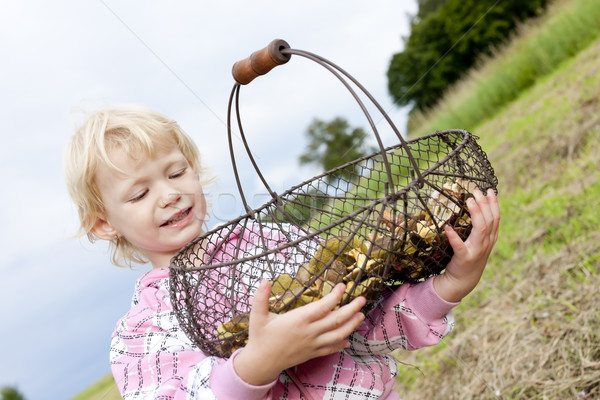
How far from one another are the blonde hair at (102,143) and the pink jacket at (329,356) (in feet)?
1.14

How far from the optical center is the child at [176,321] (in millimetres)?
853

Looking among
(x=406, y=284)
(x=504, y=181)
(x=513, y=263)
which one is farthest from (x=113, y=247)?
→ (x=504, y=181)

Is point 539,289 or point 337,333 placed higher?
point 337,333

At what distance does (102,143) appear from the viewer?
1.29m

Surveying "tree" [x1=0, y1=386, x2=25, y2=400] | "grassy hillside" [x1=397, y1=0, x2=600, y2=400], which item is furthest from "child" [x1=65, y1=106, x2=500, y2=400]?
"tree" [x1=0, y1=386, x2=25, y2=400]

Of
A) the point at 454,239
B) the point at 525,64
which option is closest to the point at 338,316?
the point at 454,239

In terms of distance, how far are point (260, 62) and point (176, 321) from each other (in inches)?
23.3

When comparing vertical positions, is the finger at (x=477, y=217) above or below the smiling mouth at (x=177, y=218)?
below

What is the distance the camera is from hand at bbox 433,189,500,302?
37.2 inches

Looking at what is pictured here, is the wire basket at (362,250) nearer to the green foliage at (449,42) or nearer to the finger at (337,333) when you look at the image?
the finger at (337,333)

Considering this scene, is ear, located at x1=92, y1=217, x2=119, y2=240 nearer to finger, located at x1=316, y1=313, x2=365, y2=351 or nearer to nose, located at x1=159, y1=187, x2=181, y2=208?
nose, located at x1=159, y1=187, x2=181, y2=208

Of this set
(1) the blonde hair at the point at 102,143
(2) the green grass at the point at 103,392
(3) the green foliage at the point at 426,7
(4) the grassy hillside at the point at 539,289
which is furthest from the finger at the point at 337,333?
(3) the green foliage at the point at 426,7

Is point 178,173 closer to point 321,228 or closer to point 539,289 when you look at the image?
point 321,228

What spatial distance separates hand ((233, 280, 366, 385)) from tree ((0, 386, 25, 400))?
32.2 ft
